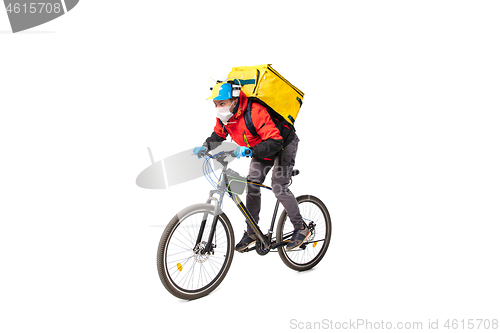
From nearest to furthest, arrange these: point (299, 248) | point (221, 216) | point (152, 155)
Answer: point (221, 216) → point (152, 155) → point (299, 248)

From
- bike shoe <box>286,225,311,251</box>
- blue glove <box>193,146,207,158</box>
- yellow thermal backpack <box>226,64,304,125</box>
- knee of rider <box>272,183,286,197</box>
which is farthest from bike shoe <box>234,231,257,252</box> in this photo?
yellow thermal backpack <box>226,64,304,125</box>

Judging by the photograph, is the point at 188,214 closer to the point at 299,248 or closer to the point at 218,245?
the point at 218,245

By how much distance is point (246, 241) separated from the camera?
527 cm

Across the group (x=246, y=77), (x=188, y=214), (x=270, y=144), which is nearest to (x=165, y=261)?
(x=188, y=214)

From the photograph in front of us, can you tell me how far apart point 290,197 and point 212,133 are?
1.28 meters

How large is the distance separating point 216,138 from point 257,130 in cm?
72

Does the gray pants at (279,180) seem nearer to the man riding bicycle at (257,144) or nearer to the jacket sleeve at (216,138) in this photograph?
the man riding bicycle at (257,144)

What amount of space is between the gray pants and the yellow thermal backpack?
44cm

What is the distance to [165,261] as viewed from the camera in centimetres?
439

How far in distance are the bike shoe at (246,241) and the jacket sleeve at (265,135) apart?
46.6 inches

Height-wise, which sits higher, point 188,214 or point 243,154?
point 243,154

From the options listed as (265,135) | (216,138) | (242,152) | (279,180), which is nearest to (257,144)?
(265,135)

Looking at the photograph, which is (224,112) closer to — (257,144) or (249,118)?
(249,118)

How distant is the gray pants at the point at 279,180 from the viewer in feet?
16.8
